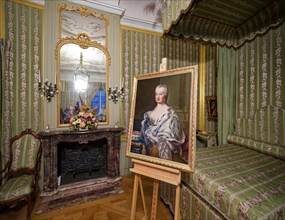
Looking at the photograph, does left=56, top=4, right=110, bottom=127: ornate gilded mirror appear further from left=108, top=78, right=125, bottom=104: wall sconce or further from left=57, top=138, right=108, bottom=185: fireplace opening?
left=57, top=138, right=108, bottom=185: fireplace opening

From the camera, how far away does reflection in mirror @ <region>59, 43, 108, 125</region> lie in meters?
3.32

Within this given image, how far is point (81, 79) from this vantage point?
11.3ft

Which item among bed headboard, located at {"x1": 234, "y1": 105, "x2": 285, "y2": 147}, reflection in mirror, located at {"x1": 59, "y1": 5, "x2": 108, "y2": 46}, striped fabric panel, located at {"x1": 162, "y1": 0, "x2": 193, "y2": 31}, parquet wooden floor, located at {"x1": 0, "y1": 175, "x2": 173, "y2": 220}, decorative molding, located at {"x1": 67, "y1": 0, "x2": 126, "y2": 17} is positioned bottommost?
parquet wooden floor, located at {"x1": 0, "y1": 175, "x2": 173, "y2": 220}

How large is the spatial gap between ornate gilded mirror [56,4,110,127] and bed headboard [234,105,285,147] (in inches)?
126

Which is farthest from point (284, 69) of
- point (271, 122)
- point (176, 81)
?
point (176, 81)

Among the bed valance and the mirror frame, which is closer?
the bed valance

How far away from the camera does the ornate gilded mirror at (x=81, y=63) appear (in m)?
3.30

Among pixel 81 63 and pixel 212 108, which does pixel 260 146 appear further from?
pixel 81 63

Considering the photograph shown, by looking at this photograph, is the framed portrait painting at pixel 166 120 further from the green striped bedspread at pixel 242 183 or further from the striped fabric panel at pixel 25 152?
the striped fabric panel at pixel 25 152

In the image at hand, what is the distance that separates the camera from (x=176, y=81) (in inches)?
71.1

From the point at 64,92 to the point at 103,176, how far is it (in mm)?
2249

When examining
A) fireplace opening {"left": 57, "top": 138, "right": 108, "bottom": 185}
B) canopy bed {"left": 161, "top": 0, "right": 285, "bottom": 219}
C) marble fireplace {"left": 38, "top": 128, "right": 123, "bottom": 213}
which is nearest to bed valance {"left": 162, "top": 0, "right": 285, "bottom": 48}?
canopy bed {"left": 161, "top": 0, "right": 285, "bottom": 219}

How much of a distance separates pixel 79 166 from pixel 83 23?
3.47 metres

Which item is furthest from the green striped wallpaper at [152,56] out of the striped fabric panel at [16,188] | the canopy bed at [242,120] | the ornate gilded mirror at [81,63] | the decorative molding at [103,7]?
the striped fabric panel at [16,188]
